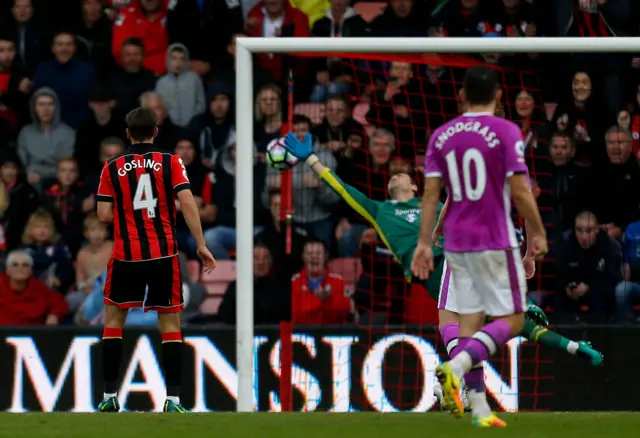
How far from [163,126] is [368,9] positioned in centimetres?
221

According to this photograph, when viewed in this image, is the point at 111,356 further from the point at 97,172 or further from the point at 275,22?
the point at 275,22

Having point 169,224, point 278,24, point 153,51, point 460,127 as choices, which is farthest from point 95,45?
point 460,127

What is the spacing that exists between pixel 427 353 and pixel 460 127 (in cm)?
427

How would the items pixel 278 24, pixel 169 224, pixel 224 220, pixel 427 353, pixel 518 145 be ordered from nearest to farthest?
pixel 518 145 < pixel 169 224 < pixel 427 353 < pixel 224 220 < pixel 278 24

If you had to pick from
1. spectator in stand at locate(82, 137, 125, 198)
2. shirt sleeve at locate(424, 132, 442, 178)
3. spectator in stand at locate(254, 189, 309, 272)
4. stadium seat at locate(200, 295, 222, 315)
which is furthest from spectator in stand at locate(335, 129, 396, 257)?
shirt sleeve at locate(424, 132, 442, 178)

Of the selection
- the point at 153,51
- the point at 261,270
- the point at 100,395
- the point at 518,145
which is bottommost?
the point at 100,395

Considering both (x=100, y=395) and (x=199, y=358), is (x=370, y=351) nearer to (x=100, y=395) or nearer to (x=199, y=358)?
(x=199, y=358)

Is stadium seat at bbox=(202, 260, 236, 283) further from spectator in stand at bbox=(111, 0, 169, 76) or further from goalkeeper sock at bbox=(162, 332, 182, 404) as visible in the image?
goalkeeper sock at bbox=(162, 332, 182, 404)

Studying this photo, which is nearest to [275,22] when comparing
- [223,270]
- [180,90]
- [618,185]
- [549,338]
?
[180,90]

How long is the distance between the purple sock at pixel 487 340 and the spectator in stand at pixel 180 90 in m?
6.29

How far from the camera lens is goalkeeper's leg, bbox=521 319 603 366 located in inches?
335

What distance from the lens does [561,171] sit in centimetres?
1100

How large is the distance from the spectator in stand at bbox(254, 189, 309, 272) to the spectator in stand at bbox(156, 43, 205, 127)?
163cm

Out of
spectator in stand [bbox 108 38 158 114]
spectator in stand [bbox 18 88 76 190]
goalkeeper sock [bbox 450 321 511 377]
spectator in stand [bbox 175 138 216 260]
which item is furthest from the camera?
spectator in stand [bbox 108 38 158 114]
